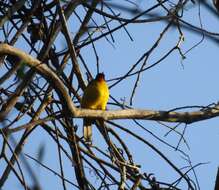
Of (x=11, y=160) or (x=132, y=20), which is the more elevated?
(x=132, y=20)

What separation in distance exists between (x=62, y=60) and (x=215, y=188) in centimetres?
123

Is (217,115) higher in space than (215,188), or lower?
higher

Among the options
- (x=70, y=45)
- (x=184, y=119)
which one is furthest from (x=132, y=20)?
(x=184, y=119)

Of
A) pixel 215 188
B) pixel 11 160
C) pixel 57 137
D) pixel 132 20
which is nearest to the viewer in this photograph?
pixel 215 188

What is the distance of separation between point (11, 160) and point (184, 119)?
0.89 metres

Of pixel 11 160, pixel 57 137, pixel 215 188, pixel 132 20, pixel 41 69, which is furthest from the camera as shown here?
pixel 57 137

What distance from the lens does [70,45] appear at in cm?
249

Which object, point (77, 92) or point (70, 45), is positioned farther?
point (77, 92)

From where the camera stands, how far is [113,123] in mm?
3133

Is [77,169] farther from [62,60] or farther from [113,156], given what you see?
[62,60]

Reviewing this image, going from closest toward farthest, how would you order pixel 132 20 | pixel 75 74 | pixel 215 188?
pixel 215 188 → pixel 132 20 → pixel 75 74

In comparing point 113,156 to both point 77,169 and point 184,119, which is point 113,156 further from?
point 184,119

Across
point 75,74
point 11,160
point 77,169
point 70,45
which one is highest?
point 75,74

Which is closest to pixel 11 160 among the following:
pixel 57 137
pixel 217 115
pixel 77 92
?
pixel 57 137
